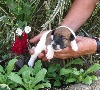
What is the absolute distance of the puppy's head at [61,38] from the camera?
7.74 ft

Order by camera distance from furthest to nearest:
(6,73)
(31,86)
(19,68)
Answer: (19,68), (6,73), (31,86)

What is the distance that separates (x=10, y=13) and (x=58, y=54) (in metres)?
0.64

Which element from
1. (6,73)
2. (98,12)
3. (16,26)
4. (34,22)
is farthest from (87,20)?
(6,73)

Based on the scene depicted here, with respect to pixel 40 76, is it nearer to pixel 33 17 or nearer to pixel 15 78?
pixel 15 78

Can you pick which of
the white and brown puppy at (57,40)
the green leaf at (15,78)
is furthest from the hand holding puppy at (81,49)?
the green leaf at (15,78)

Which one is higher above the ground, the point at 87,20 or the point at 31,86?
the point at 87,20

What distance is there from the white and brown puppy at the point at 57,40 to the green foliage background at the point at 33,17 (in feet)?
0.60

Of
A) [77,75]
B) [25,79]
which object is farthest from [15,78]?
[77,75]

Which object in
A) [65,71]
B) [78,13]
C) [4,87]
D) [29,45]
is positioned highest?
[78,13]

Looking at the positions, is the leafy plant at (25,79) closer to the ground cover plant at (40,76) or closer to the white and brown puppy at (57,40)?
the ground cover plant at (40,76)

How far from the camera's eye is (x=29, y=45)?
9.34ft

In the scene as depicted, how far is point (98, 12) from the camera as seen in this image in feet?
9.68

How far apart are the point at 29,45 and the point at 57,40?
21.3 inches

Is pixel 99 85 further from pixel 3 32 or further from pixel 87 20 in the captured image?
pixel 3 32
